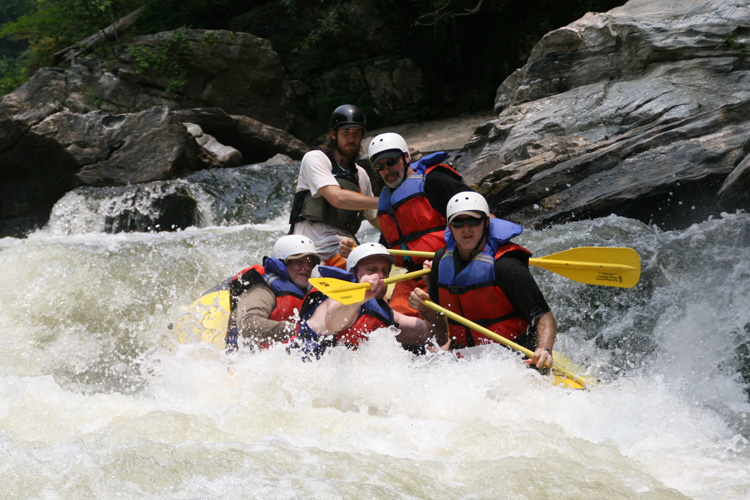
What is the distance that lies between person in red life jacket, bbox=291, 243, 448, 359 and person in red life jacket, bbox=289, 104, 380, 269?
15.3 inches

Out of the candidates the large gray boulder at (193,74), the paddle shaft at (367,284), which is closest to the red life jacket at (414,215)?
the paddle shaft at (367,284)

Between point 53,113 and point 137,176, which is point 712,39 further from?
point 53,113

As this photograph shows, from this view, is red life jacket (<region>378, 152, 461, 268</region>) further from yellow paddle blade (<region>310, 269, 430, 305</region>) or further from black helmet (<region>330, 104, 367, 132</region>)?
yellow paddle blade (<region>310, 269, 430, 305</region>)

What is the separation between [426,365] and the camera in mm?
3617

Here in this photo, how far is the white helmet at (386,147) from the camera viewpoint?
408 centimetres

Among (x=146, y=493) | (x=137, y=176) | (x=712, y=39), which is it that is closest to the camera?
(x=146, y=493)

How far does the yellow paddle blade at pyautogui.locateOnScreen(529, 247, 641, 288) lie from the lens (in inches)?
155

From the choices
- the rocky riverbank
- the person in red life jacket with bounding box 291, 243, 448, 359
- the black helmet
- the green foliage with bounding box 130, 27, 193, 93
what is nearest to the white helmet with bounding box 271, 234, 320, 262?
the person in red life jacket with bounding box 291, 243, 448, 359

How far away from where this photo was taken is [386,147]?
Result: 408 centimetres

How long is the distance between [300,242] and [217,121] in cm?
758

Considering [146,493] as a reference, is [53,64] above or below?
above

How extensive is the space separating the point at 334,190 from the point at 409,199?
0.43 metres

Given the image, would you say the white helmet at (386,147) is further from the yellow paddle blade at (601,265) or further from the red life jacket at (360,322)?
the yellow paddle blade at (601,265)

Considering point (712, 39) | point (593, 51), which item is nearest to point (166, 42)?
point (593, 51)
